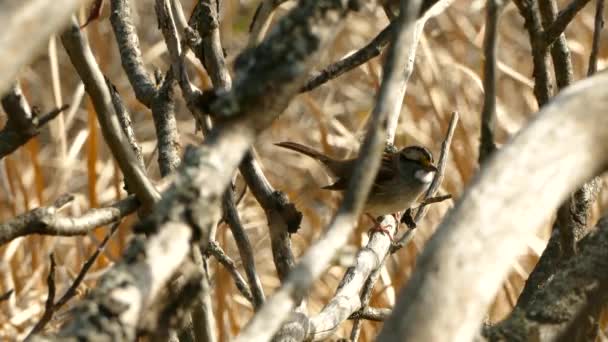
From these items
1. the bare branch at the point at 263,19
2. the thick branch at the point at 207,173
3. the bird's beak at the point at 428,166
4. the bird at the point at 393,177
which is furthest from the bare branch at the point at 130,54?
the bird's beak at the point at 428,166

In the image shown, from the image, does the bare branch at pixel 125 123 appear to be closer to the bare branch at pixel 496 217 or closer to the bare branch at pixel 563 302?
the bare branch at pixel 563 302

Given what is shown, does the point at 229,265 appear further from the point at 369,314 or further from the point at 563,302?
the point at 563,302

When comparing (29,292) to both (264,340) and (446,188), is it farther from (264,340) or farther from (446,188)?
(264,340)

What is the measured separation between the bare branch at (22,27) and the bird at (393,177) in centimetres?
291

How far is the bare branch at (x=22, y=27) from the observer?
1.19 meters

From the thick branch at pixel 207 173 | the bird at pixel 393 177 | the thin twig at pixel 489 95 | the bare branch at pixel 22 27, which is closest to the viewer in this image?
the bare branch at pixel 22 27

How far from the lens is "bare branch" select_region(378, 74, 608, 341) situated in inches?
53.4

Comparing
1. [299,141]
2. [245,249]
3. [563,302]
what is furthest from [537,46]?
[299,141]

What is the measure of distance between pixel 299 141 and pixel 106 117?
392cm

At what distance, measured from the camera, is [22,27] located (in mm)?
1200

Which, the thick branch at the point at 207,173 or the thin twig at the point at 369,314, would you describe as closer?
the thick branch at the point at 207,173

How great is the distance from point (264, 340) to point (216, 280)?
2622 millimetres

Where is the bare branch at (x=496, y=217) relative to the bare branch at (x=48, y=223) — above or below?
above

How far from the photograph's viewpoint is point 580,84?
1.59 meters
